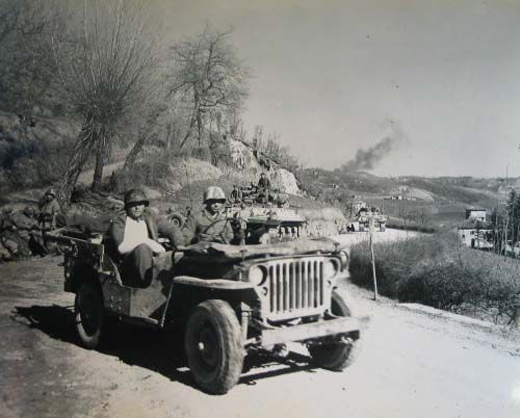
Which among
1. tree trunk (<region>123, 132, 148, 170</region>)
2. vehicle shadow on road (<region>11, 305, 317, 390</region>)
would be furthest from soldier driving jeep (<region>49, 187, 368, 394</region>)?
tree trunk (<region>123, 132, 148, 170</region>)

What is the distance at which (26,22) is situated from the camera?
420 inches

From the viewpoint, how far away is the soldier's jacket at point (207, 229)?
5188mm

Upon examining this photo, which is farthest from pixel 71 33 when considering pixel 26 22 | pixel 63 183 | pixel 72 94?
pixel 63 183

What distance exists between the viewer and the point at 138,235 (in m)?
5.21

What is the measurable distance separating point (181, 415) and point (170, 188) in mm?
16205

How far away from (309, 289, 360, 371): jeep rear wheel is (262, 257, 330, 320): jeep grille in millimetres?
321

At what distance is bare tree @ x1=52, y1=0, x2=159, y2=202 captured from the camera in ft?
34.9

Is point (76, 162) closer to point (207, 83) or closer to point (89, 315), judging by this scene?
point (207, 83)

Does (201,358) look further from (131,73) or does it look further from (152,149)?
(152,149)

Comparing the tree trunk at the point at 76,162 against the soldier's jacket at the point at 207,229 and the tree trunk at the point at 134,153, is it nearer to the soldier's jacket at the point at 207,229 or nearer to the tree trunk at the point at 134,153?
the tree trunk at the point at 134,153

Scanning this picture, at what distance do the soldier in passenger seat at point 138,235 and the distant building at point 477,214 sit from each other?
18.6m

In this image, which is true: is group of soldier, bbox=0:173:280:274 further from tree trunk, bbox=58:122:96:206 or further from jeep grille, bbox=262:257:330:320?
tree trunk, bbox=58:122:96:206

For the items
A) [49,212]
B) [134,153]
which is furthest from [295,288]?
[134,153]

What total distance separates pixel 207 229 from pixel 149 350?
4.44 ft
